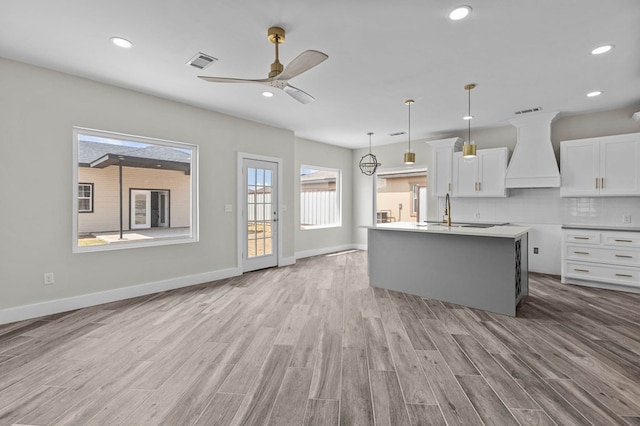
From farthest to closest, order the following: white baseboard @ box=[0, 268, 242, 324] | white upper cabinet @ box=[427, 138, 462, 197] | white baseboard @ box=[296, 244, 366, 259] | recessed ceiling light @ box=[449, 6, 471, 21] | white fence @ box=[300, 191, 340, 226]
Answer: white fence @ box=[300, 191, 340, 226]
white baseboard @ box=[296, 244, 366, 259]
white upper cabinet @ box=[427, 138, 462, 197]
white baseboard @ box=[0, 268, 242, 324]
recessed ceiling light @ box=[449, 6, 471, 21]

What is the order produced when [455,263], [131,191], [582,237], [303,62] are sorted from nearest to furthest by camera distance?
[303,62] → [455,263] → [582,237] → [131,191]

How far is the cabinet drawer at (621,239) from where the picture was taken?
4075mm

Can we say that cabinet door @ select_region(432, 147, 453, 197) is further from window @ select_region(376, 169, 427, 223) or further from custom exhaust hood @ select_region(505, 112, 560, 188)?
window @ select_region(376, 169, 427, 223)

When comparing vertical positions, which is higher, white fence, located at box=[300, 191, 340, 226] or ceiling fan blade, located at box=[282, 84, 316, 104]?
ceiling fan blade, located at box=[282, 84, 316, 104]

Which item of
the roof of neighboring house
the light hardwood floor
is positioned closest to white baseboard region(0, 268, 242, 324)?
the light hardwood floor

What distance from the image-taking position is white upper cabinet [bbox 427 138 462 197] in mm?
5961

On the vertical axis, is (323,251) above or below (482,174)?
below

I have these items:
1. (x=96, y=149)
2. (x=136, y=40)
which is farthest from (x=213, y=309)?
(x=136, y=40)

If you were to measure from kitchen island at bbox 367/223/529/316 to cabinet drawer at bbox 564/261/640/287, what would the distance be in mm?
1193

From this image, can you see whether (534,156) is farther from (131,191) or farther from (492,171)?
(131,191)

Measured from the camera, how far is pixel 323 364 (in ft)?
7.53

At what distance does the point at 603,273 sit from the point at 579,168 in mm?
1594

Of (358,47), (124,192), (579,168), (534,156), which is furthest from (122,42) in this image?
(579,168)

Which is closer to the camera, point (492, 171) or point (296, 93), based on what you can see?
point (296, 93)
